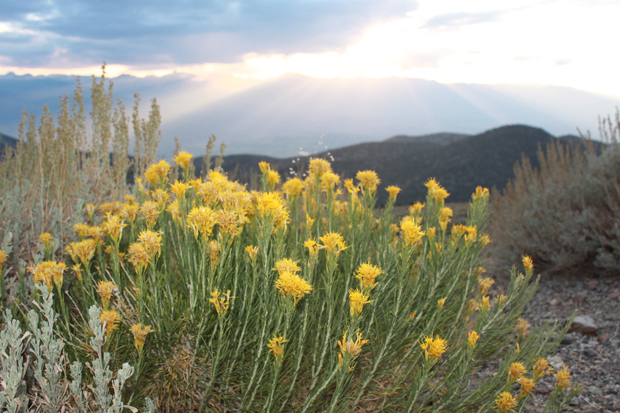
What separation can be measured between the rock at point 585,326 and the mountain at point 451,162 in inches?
411

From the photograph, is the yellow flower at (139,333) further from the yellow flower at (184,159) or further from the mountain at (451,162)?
the mountain at (451,162)

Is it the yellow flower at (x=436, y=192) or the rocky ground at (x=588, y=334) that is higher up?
the yellow flower at (x=436, y=192)

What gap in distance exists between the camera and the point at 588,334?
385 centimetres

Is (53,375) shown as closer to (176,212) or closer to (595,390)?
(176,212)

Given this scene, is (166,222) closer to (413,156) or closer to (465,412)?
(465,412)

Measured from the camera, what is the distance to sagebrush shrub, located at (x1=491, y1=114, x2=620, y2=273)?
497 cm

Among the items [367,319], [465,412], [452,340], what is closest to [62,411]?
[367,319]

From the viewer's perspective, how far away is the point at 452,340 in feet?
8.46

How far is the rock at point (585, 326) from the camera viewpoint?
384 cm

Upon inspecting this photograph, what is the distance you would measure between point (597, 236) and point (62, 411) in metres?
5.63

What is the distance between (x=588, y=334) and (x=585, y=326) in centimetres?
8

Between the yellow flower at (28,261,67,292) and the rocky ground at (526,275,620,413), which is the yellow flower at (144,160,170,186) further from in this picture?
the rocky ground at (526,275,620,413)

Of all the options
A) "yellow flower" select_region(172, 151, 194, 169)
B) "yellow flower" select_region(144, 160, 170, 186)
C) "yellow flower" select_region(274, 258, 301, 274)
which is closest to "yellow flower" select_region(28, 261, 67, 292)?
"yellow flower" select_region(144, 160, 170, 186)

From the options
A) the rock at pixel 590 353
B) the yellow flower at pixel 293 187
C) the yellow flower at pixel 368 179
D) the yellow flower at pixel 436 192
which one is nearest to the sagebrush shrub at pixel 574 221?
the rock at pixel 590 353
